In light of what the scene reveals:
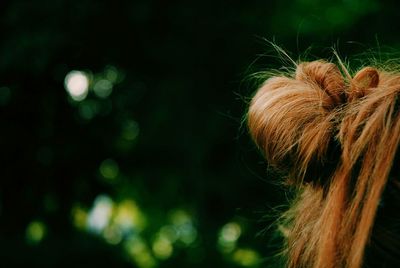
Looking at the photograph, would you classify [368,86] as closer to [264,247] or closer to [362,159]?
[362,159]

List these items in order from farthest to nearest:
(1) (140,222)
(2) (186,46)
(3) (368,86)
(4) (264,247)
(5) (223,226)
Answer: (1) (140,222)
(5) (223,226)
(4) (264,247)
(2) (186,46)
(3) (368,86)

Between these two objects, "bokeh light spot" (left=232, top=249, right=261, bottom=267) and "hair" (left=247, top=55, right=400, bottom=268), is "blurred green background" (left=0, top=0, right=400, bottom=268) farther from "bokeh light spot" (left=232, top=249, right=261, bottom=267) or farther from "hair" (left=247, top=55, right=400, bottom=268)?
→ "hair" (left=247, top=55, right=400, bottom=268)

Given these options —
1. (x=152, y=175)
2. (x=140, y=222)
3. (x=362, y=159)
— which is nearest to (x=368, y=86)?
(x=362, y=159)

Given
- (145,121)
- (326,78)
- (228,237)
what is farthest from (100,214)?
(326,78)

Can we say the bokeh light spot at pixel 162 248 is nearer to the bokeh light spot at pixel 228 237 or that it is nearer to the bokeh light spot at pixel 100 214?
the bokeh light spot at pixel 100 214

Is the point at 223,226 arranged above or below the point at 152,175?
below

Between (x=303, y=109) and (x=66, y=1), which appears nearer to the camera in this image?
(x=303, y=109)

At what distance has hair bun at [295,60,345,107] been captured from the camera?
4.09 ft

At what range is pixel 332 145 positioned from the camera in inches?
46.6

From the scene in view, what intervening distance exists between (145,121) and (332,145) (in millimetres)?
3876

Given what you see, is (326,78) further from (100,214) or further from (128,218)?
(128,218)

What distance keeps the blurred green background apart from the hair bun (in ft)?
6.50

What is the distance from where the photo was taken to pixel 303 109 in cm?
120

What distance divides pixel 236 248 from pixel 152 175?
3.22 feet
